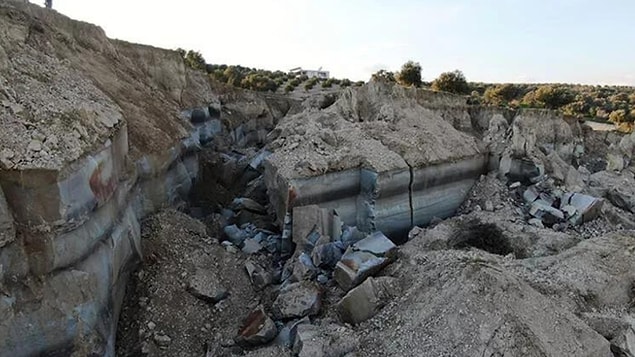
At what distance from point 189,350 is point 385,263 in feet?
12.8

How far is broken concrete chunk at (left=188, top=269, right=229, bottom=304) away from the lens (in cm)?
901

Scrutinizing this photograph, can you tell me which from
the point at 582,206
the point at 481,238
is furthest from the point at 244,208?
the point at 582,206

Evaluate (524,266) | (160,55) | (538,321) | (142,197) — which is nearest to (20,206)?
(142,197)

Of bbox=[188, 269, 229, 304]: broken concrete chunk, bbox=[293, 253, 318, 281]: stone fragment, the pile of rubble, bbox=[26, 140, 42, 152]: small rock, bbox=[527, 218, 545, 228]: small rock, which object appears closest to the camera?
bbox=[26, 140, 42, 152]: small rock

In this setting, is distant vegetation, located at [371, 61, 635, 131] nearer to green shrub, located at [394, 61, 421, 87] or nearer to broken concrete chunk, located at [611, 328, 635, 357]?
green shrub, located at [394, 61, 421, 87]

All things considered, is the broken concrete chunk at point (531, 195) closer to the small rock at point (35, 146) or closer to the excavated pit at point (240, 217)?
the excavated pit at point (240, 217)

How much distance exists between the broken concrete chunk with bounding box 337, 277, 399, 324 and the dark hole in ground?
361 centimetres

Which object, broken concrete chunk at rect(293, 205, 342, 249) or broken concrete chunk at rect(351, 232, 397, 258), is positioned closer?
broken concrete chunk at rect(351, 232, 397, 258)

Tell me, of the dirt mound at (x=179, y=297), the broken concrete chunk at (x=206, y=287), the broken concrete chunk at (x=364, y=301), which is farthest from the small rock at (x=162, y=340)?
the broken concrete chunk at (x=364, y=301)

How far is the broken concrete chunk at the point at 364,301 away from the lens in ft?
26.3

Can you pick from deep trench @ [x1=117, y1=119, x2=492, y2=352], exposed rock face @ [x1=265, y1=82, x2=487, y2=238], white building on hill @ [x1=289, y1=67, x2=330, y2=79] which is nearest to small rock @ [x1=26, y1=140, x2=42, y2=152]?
deep trench @ [x1=117, y1=119, x2=492, y2=352]

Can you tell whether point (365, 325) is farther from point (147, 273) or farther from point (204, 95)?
point (204, 95)

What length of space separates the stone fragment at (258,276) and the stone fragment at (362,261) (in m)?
1.60

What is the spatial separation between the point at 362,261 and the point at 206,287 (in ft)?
10.0
